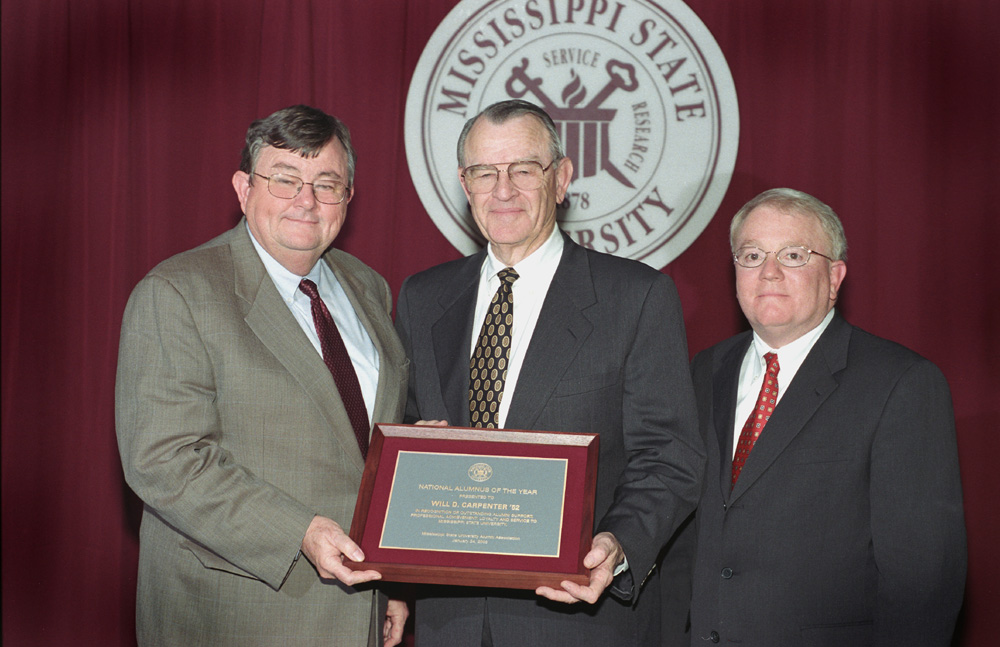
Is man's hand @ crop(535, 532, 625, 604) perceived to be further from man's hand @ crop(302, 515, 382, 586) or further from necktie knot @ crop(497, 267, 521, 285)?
necktie knot @ crop(497, 267, 521, 285)

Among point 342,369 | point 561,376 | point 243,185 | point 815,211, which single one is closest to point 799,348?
point 815,211

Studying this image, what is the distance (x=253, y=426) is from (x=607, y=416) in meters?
0.82

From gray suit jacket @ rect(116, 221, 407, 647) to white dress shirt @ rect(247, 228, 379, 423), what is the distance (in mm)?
95

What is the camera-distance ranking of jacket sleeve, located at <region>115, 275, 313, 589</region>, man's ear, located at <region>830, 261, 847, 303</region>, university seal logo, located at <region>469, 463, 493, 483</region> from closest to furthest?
1. university seal logo, located at <region>469, 463, 493, 483</region>
2. jacket sleeve, located at <region>115, 275, 313, 589</region>
3. man's ear, located at <region>830, 261, 847, 303</region>

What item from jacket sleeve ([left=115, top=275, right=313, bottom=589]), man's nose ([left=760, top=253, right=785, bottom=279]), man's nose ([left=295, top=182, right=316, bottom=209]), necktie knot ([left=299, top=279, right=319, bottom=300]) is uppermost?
man's nose ([left=295, top=182, right=316, bottom=209])

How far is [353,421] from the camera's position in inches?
84.1

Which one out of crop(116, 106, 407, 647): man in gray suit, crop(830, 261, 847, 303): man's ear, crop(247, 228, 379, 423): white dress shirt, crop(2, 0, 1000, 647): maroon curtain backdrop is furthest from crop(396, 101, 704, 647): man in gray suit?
crop(2, 0, 1000, 647): maroon curtain backdrop

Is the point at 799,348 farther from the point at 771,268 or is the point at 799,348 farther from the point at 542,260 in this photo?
the point at 542,260

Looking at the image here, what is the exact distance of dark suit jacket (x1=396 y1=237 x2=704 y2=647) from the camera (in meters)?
1.95

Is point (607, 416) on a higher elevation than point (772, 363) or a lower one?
lower

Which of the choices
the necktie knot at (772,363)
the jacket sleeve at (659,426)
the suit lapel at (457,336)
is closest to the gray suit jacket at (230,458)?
the suit lapel at (457,336)

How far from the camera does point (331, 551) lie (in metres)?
1.85

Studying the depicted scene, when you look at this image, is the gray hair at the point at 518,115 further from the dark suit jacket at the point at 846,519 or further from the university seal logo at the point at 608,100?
the university seal logo at the point at 608,100

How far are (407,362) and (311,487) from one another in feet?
1.47
